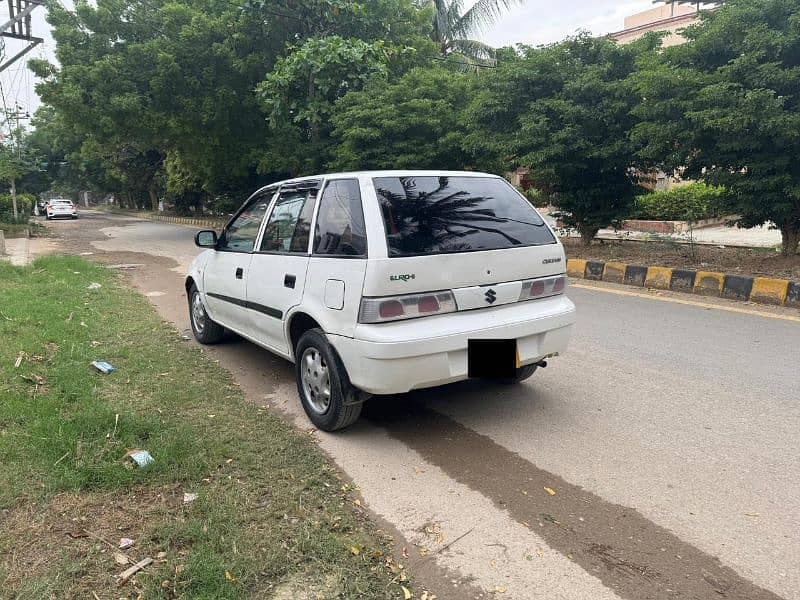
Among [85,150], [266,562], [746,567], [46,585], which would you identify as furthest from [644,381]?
[85,150]

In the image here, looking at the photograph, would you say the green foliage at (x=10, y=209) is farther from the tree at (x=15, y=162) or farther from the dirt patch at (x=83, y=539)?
the dirt patch at (x=83, y=539)

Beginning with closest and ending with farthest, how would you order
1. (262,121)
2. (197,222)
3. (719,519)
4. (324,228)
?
(719,519), (324,228), (262,121), (197,222)

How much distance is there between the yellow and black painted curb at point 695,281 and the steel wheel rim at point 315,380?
6008mm

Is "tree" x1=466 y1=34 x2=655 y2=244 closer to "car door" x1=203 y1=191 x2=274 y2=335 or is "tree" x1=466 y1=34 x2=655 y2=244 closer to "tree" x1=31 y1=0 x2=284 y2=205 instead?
"car door" x1=203 y1=191 x2=274 y2=335

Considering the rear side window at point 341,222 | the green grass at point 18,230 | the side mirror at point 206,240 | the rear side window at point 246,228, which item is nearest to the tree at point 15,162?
the green grass at point 18,230

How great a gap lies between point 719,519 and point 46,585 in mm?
2904

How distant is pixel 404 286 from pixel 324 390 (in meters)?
0.94

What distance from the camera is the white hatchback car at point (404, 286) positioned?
3.38m

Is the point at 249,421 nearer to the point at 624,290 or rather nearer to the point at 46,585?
the point at 46,585

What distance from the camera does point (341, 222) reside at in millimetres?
3713

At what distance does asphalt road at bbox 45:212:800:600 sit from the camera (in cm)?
244

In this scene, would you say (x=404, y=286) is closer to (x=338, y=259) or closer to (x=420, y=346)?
(x=420, y=346)

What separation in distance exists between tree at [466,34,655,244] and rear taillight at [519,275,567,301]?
21.2 feet

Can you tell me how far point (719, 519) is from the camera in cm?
276
